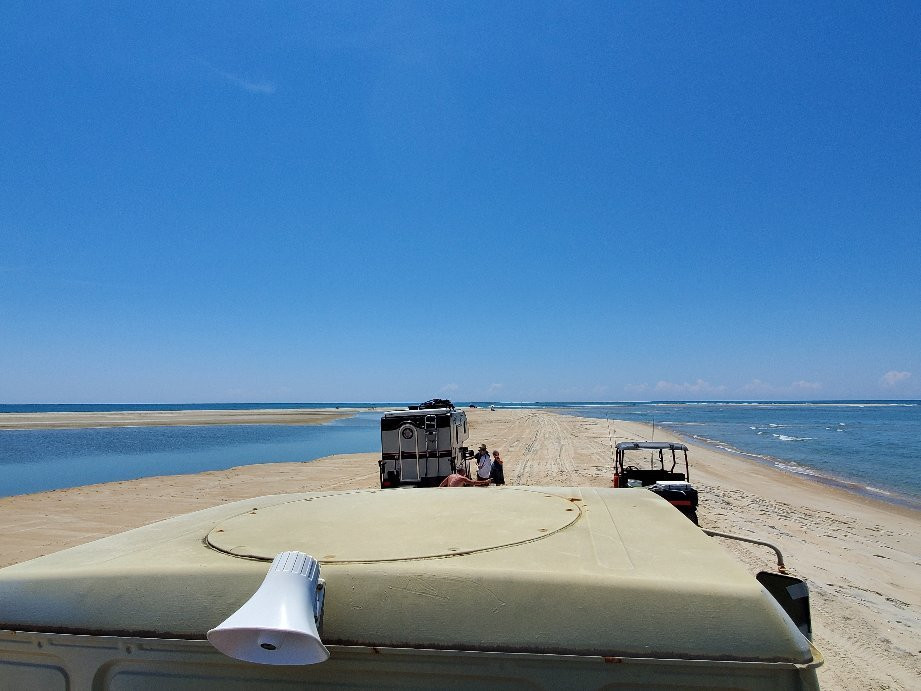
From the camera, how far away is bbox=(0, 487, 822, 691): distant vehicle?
74.0 inches

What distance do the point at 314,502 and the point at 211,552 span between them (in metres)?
1.17

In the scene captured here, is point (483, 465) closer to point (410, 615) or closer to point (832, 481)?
point (410, 615)

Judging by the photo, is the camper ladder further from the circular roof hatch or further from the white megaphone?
the white megaphone

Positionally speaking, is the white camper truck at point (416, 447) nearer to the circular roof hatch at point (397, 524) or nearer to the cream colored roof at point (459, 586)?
the circular roof hatch at point (397, 524)

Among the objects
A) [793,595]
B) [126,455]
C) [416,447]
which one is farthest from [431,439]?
[126,455]

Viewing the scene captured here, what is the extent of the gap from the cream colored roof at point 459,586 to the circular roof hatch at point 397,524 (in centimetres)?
2

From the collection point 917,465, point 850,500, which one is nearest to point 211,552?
point 850,500

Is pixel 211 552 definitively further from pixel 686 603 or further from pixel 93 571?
pixel 686 603

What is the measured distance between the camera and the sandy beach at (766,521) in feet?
21.9

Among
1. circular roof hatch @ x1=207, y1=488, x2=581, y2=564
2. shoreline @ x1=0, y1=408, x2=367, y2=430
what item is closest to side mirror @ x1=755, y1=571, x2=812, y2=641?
circular roof hatch @ x1=207, y1=488, x2=581, y2=564

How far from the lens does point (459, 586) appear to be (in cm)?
212

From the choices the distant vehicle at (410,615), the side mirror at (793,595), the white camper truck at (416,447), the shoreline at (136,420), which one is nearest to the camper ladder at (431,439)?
the white camper truck at (416,447)

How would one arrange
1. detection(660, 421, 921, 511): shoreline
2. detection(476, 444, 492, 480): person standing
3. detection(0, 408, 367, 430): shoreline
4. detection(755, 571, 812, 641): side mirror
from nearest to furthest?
1. detection(755, 571, 812, 641): side mirror
2. detection(476, 444, 492, 480): person standing
3. detection(660, 421, 921, 511): shoreline
4. detection(0, 408, 367, 430): shoreline

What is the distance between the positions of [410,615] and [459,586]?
22cm
